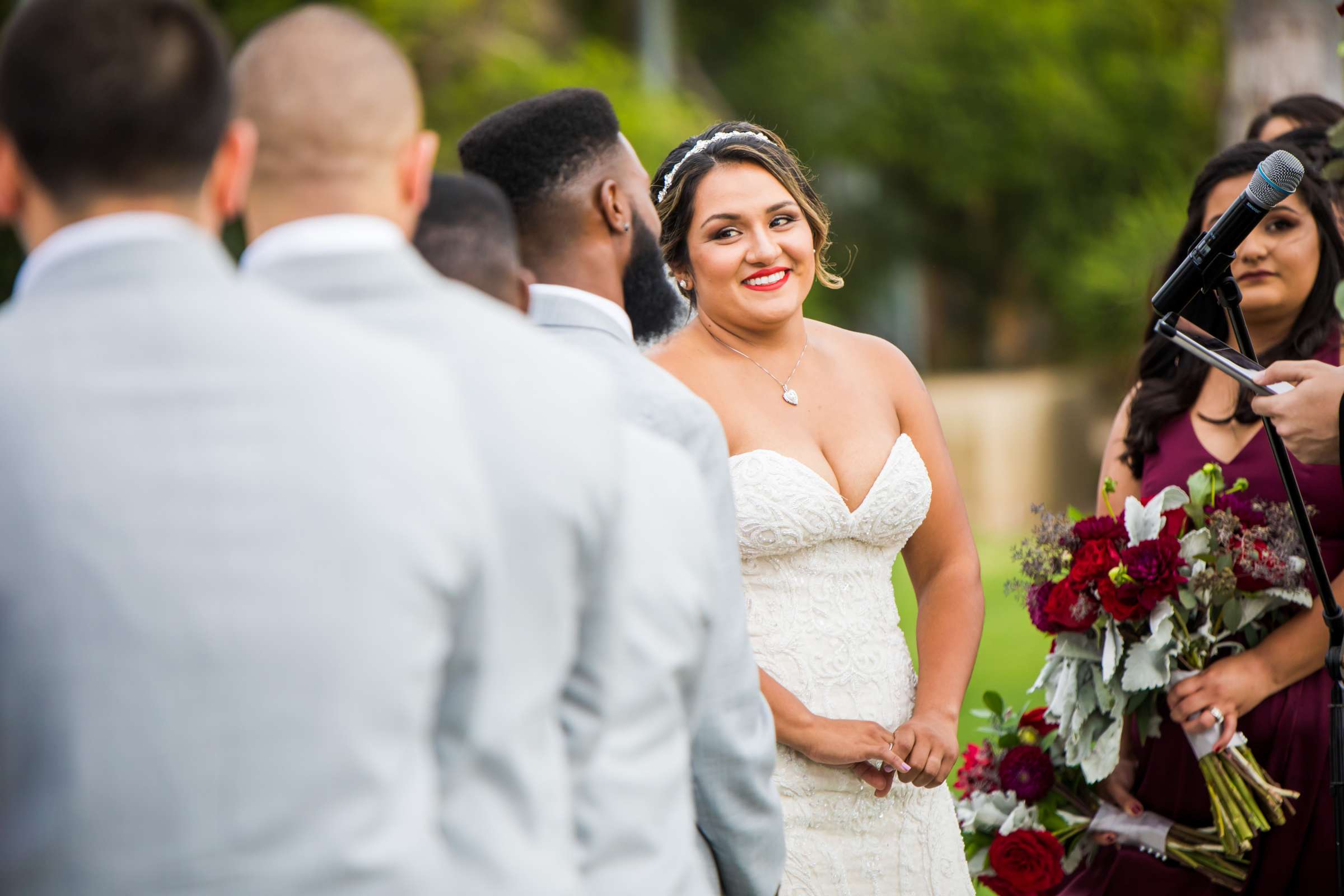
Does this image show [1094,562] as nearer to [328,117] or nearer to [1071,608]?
[1071,608]

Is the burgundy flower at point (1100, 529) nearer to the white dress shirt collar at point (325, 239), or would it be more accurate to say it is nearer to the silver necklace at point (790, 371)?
the silver necklace at point (790, 371)

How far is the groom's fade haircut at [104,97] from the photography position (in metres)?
1.52

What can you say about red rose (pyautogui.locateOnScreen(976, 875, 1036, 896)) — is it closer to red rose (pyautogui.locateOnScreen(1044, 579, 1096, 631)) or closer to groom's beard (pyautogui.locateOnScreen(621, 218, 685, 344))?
red rose (pyautogui.locateOnScreen(1044, 579, 1096, 631))

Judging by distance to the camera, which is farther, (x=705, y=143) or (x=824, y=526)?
(x=705, y=143)

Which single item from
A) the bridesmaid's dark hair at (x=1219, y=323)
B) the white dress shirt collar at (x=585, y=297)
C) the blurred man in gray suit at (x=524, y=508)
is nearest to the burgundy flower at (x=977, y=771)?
the bridesmaid's dark hair at (x=1219, y=323)

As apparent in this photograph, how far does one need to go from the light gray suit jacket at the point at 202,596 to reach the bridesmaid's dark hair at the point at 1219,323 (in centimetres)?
280

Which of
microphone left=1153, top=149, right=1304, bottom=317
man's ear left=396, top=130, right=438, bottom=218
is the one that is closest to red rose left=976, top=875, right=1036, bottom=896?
microphone left=1153, top=149, right=1304, bottom=317

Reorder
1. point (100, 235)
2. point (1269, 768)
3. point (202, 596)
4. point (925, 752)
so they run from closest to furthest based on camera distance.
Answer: point (202, 596)
point (100, 235)
point (925, 752)
point (1269, 768)

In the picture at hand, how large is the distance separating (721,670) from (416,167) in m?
0.98

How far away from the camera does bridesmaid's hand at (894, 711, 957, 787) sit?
10.8 feet

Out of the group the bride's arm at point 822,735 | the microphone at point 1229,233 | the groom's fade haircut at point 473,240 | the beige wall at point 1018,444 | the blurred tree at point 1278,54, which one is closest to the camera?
the groom's fade haircut at point 473,240

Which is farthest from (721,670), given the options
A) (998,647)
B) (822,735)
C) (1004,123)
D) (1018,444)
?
(1004,123)

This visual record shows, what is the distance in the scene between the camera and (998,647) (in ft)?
30.7

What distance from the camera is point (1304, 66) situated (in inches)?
391
